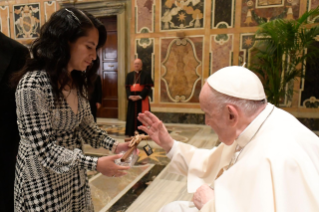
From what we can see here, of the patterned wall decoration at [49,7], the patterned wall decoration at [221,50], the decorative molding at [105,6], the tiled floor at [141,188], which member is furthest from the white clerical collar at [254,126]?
the patterned wall decoration at [49,7]

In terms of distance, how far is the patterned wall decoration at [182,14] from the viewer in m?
7.04

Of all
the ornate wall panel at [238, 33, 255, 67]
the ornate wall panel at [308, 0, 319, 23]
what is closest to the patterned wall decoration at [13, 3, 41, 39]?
the ornate wall panel at [238, 33, 255, 67]

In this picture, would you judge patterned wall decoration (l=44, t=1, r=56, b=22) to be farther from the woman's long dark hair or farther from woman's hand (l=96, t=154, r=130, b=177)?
woman's hand (l=96, t=154, r=130, b=177)

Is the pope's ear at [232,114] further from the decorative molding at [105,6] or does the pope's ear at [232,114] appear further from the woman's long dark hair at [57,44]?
the decorative molding at [105,6]

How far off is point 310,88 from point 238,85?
6.25 metres

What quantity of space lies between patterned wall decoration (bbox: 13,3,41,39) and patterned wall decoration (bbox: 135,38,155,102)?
156 inches

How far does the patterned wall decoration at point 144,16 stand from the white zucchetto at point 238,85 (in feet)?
21.3

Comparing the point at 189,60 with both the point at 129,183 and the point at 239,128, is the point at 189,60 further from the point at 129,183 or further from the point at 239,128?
the point at 239,128

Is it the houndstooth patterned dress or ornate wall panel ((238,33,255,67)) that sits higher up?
ornate wall panel ((238,33,255,67))

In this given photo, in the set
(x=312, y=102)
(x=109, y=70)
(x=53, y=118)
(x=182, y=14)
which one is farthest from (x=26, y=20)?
(x=312, y=102)

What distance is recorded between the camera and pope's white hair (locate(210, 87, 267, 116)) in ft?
4.01

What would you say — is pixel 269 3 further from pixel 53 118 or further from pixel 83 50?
pixel 53 118

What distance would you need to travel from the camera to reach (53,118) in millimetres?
1282

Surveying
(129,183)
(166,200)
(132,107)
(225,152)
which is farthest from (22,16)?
(225,152)
